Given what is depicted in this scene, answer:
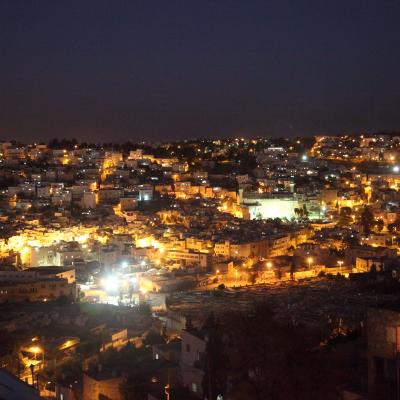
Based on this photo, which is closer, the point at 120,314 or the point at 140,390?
the point at 140,390

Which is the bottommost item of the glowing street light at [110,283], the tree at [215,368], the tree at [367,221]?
the glowing street light at [110,283]

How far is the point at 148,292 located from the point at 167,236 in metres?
6.62

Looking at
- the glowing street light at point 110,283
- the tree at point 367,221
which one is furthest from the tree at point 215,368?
the tree at point 367,221

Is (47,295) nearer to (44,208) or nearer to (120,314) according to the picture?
(120,314)

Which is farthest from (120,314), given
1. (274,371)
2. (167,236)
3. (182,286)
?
(167,236)

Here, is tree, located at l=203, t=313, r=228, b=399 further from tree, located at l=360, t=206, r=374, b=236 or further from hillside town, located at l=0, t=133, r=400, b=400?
tree, located at l=360, t=206, r=374, b=236

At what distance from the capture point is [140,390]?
8.41 meters

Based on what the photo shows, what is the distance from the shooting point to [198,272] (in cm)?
2131

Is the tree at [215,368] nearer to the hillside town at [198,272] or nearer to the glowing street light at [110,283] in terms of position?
the hillside town at [198,272]

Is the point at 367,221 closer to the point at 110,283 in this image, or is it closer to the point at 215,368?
the point at 110,283

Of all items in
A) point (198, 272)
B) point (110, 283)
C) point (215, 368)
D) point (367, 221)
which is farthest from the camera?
point (367, 221)

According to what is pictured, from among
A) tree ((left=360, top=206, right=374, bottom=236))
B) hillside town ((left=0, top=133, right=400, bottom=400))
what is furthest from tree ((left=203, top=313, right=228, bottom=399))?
tree ((left=360, top=206, right=374, bottom=236))

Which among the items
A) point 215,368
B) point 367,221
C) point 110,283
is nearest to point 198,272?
point 110,283

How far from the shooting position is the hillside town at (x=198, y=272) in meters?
6.88
